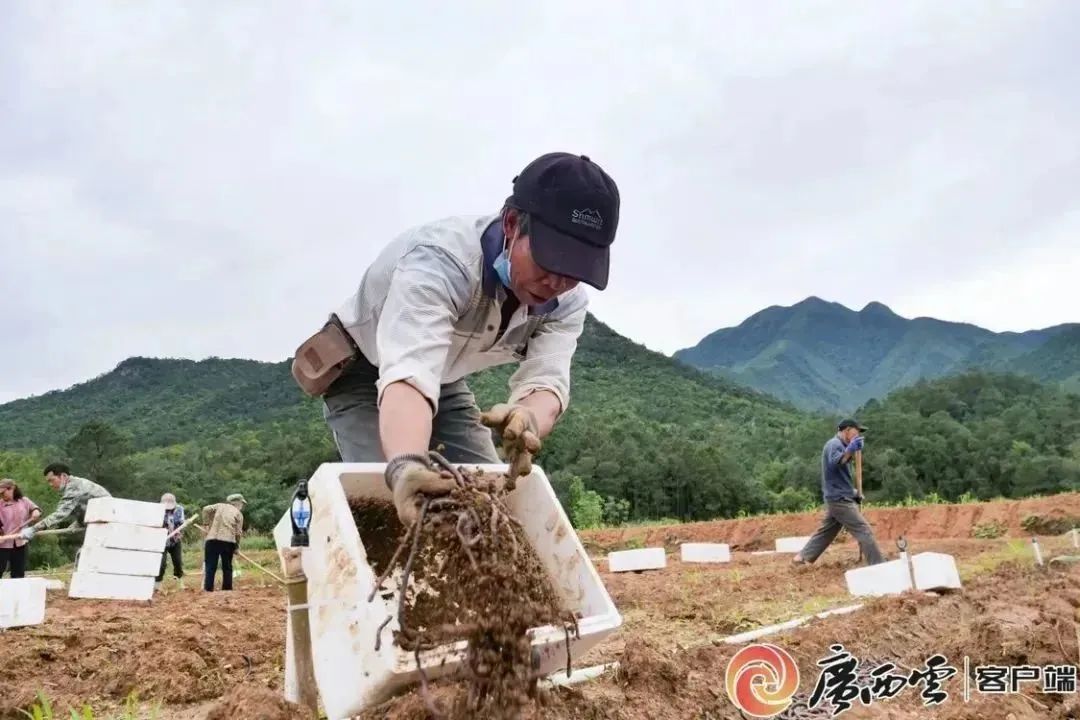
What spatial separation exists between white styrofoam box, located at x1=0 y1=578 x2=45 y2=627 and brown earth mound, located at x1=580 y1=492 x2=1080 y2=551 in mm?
11431

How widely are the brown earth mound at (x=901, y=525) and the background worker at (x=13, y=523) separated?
1001cm

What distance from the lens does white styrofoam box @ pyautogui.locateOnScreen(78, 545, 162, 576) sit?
24.1 feet

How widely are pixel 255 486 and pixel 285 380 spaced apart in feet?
111

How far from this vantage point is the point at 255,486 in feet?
97.9

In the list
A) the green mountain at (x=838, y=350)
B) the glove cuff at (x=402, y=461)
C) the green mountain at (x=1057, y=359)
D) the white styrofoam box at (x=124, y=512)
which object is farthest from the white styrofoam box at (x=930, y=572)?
the green mountain at (x=838, y=350)

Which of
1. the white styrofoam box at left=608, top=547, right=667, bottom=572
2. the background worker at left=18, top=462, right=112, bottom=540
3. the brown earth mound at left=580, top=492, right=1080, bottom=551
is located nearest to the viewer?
the background worker at left=18, top=462, right=112, bottom=540

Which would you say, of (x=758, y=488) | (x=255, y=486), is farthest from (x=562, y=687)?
(x=255, y=486)

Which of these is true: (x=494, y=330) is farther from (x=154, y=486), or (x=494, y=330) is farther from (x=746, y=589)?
(x=154, y=486)

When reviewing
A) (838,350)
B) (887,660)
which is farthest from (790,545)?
(838,350)

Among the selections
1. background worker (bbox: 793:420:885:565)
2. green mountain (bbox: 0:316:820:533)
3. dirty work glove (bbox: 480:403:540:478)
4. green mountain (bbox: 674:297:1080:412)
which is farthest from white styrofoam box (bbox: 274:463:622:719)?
green mountain (bbox: 674:297:1080:412)

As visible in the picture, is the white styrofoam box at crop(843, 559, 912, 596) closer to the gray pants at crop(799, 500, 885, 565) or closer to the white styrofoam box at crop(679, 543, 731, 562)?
the gray pants at crop(799, 500, 885, 565)

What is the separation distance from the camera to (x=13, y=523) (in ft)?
25.9

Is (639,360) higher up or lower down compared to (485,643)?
higher up

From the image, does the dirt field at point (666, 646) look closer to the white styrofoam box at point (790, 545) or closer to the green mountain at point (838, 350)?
the white styrofoam box at point (790, 545)
